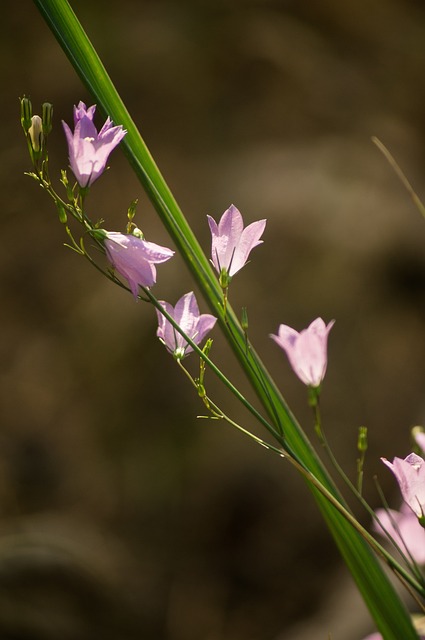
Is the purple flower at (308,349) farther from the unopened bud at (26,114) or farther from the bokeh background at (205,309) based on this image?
the bokeh background at (205,309)

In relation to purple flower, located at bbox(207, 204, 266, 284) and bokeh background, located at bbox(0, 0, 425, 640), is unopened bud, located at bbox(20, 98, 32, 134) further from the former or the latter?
bokeh background, located at bbox(0, 0, 425, 640)

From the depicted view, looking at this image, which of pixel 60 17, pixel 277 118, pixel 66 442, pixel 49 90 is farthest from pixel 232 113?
pixel 60 17

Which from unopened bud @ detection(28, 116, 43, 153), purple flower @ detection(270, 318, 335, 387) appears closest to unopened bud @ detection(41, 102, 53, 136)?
unopened bud @ detection(28, 116, 43, 153)

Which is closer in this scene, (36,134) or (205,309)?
(36,134)

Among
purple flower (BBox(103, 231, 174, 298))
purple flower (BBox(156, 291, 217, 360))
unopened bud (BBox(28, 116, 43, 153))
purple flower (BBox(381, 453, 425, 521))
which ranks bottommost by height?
purple flower (BBox(381, 453, 425, 521))

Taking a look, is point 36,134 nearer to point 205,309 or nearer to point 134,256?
point 134,256

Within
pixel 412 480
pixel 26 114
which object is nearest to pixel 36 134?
pixel 26 114
